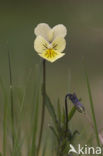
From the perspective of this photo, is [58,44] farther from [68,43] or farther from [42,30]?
[68,43]

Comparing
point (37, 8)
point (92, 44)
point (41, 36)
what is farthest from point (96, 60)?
point (37, 8)

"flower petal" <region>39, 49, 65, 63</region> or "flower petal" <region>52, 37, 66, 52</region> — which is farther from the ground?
"flower petal" <region>52, 37, 66, 52</region>

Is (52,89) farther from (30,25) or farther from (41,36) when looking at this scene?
(30,25)

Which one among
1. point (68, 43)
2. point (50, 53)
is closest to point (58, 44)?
point (50, 53)

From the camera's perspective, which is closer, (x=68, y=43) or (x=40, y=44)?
(x=40, y=44)
